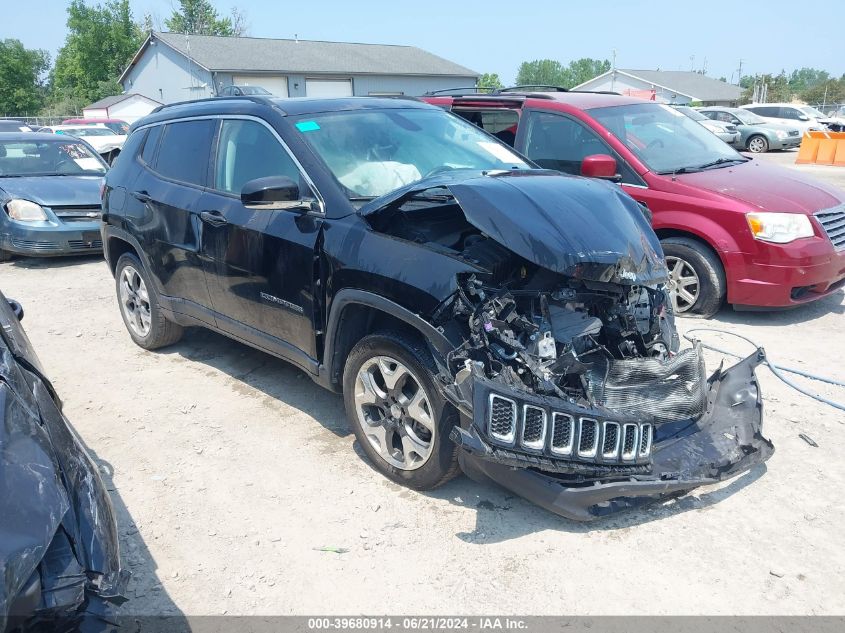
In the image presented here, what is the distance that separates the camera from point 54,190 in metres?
9.52

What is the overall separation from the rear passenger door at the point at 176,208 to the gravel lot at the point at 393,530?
80 centimetres

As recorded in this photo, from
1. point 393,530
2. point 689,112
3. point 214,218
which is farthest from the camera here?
point 689,112

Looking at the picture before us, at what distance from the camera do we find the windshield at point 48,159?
10047 millimetres

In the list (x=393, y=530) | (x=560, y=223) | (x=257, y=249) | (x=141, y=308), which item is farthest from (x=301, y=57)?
(x=393, y=530)

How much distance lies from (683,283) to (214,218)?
4.13m

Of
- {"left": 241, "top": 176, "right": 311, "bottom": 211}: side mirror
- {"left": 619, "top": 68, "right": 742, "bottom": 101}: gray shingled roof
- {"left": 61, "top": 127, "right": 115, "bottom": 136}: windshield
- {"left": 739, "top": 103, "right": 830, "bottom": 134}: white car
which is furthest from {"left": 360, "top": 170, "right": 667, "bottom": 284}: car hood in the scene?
{"left": 619, "top": 68, "right": 742, "bottom": 101}: gray shingled roof

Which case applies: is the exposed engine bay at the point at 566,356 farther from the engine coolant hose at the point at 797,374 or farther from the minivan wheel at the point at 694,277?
the minivan wheel at the point at 694,277

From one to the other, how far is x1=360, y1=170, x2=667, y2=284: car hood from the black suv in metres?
0.01

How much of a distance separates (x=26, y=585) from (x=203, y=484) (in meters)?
1.90

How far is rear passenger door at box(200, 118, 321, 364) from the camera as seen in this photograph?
3.93 meters

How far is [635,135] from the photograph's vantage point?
658cm

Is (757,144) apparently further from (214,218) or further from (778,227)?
(214,218)

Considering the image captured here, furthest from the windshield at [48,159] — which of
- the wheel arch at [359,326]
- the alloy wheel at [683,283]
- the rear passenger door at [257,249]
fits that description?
the alloy wheel at [683,283]

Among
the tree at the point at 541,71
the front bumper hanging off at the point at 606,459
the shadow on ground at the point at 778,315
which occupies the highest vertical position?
the tree at the point at 541,71
